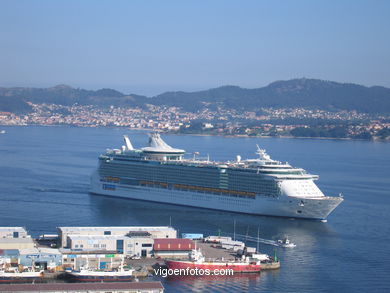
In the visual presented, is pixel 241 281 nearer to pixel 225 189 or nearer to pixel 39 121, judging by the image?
pixel 225 189

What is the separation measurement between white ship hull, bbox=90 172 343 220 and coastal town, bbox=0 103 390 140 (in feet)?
231

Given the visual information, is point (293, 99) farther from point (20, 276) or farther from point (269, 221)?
point (20, 276)

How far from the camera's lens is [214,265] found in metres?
22.9

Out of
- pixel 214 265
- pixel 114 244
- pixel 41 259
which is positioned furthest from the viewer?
pixel 114 244

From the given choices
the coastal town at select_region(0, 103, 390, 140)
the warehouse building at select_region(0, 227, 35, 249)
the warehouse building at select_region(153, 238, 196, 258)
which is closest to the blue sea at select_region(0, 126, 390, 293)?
the warehouse building at select_region(153, 238, 196, 258)

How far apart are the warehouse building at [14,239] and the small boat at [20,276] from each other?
6.86 ft

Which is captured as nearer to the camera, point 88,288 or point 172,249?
point 88,288

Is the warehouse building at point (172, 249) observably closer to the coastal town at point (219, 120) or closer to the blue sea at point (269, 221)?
the blue sea at point (269, 221)

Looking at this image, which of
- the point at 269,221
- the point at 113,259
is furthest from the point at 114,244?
the point at 269,221

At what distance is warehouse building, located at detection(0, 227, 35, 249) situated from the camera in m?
23.5

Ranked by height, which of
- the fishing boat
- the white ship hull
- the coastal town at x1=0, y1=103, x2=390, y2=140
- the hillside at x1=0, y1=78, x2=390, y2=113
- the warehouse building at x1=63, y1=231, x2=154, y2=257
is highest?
the hillside at x1=0, y1=78, x2=390, y2=113

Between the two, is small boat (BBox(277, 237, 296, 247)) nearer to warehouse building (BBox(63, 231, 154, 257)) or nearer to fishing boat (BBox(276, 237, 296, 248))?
fishing boat (BBox(276, 237, 296, 248))

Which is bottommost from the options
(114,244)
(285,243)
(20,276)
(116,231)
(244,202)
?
(20,276)

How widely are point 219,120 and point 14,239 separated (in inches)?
5020
